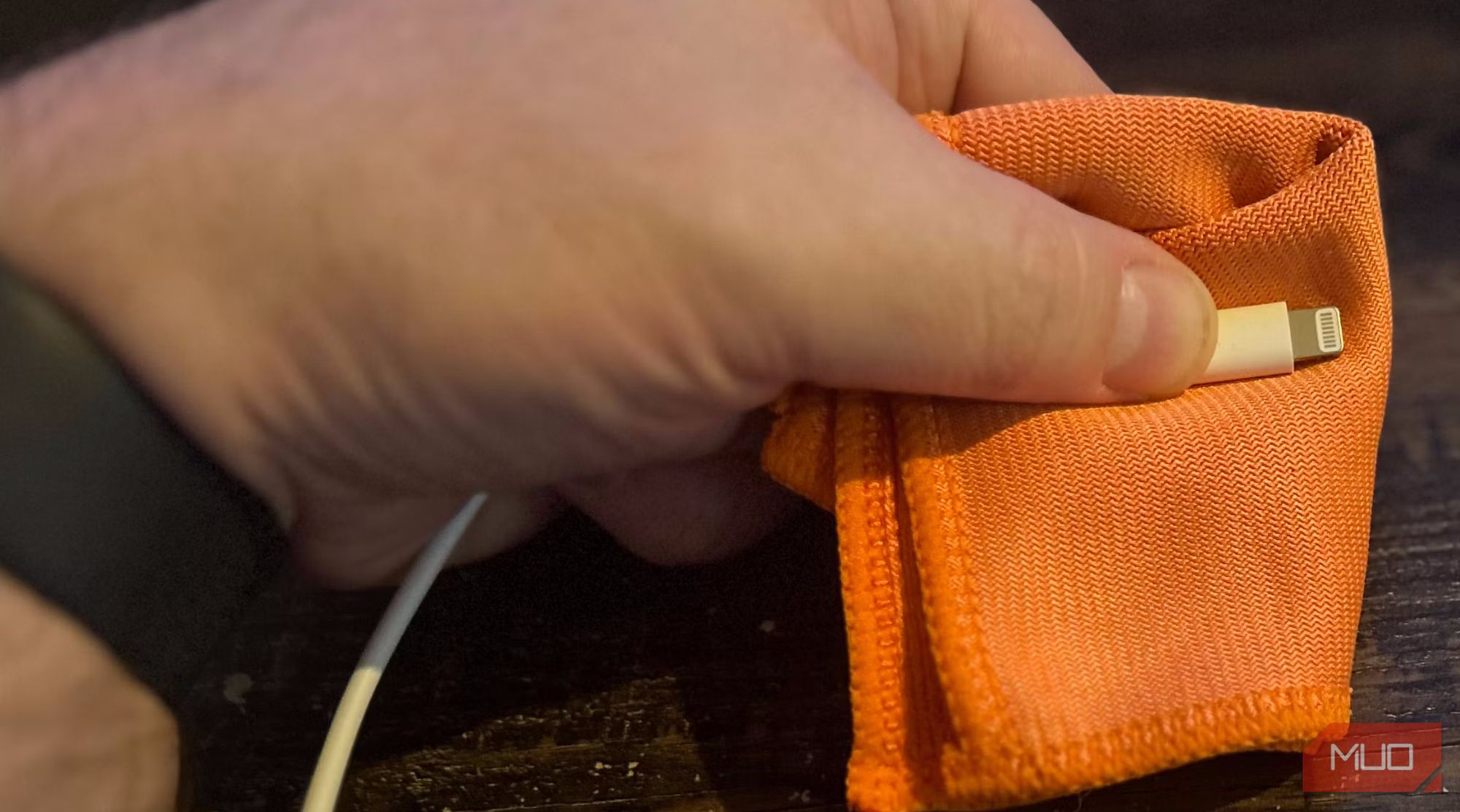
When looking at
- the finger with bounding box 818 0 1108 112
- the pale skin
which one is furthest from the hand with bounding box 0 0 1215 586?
the finger with bounding box 818 0 1108 112

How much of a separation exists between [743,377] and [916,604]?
4.0 inches

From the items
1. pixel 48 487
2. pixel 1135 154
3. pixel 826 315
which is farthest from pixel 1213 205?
pixel 48 487

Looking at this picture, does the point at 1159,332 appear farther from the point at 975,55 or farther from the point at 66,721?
the point at 66,721

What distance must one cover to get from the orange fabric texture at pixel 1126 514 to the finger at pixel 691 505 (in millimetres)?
73

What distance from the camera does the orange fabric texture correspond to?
0.34 m

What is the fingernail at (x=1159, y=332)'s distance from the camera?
14.2 inches

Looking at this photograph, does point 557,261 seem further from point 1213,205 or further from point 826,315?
point 1213,205

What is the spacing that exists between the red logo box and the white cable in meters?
0.36

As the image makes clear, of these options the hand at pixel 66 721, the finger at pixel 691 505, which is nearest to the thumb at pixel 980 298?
the finger at pixel 691 505

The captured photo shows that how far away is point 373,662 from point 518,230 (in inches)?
8.4

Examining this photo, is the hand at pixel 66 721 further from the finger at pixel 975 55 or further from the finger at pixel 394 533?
the finger at pixel 975 55

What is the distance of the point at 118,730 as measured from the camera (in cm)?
36

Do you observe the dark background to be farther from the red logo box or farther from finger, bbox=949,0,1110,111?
finger, bbox=949,0,1110,111

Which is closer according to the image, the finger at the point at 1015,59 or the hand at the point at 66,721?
the hand at the point at 66,721
